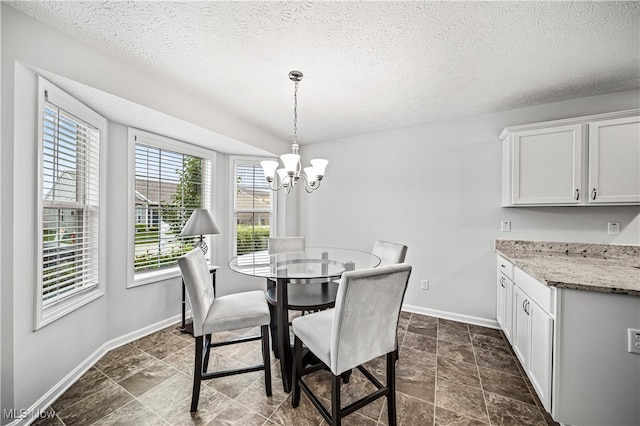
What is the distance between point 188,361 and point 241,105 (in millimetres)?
→ 2514

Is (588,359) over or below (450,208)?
below

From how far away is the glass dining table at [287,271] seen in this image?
1829 mm

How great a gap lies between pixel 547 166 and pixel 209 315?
10.5ft

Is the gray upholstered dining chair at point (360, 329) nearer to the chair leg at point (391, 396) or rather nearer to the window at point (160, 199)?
the chair leg at point (391, 396)

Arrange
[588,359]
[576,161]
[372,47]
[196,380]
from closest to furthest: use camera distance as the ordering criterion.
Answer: [588,359] < [196,380] < [372,47] < [576,161]

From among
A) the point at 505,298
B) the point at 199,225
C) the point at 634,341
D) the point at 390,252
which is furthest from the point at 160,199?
the point at 634,341

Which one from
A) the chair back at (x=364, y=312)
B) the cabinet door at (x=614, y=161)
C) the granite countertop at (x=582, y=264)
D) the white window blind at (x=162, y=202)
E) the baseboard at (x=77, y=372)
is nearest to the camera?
the chair back at (x=364, y=312)

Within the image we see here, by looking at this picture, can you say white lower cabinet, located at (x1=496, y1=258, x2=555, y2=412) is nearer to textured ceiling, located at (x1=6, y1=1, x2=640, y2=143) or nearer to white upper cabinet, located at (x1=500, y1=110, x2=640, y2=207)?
white upper cabinet, located at (x1=500, y1=110, x2=640, y2=207)

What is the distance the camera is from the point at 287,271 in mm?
2004

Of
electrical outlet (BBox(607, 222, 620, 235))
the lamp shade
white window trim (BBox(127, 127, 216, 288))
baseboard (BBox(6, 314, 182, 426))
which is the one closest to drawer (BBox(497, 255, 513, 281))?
electrical outlet (BBox(607, 222, 620, 235))

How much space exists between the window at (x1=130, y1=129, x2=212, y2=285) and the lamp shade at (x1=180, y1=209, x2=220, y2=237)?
0.37 m

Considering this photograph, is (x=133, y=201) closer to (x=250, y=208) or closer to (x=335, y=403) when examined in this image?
(x=250, y=208)

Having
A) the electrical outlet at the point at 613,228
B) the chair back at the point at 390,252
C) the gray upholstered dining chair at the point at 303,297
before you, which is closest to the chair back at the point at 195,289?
the gray upholstered dining chair at the point at 303,297

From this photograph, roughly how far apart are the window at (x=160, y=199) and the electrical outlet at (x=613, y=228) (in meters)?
4.42
